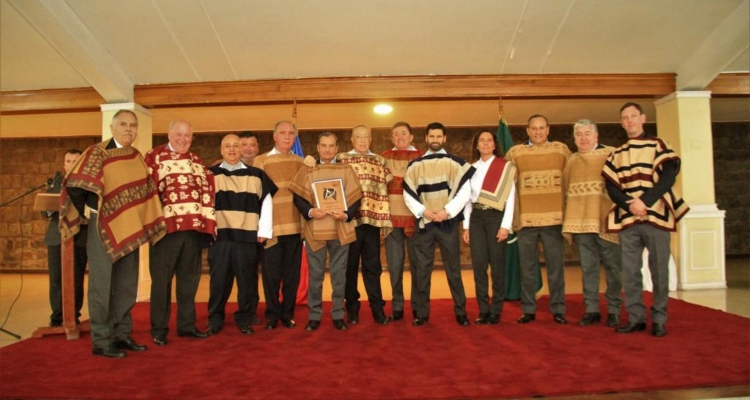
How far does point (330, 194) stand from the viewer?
361cm

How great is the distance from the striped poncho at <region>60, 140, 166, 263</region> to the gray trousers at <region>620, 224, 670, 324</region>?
312cm

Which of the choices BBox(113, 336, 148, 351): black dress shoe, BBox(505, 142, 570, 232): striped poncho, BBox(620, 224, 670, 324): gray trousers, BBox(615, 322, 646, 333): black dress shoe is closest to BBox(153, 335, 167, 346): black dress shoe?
BBox(113, 336, 148, 351): black dress shoe

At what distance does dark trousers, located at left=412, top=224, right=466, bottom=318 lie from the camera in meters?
3.70

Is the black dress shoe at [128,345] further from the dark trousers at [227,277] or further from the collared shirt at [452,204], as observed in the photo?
the collared shirt at [452,204]

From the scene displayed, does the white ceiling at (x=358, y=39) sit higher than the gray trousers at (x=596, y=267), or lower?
higher

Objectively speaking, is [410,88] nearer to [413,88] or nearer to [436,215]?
[413,88]

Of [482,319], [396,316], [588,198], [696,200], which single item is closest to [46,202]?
[396,316]

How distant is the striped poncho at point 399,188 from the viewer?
3.81 metres

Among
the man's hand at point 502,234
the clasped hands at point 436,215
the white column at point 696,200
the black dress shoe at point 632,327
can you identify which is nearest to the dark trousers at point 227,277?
the clasped hands at point 436,215

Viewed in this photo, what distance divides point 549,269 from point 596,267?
0.33m

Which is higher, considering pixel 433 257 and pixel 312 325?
pixel 433 257

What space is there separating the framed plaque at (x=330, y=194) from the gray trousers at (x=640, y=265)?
77.3 inches

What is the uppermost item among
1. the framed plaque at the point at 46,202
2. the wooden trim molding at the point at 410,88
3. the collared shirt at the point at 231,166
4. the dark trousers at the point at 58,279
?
the wooden trim molding at the point at 410,88

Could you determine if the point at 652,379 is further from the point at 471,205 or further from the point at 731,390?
the point at 471,205
